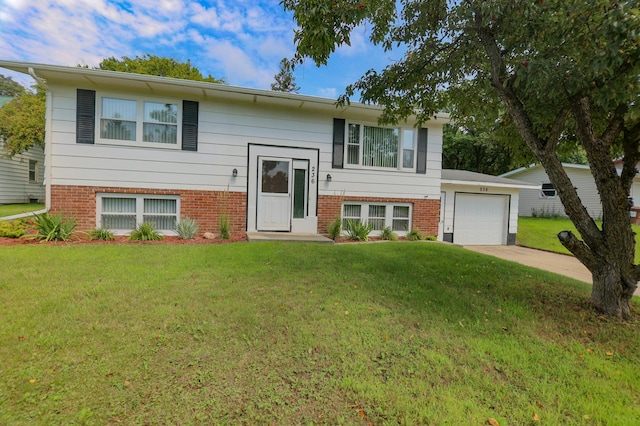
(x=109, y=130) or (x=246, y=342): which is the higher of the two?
(x=109, y=130)

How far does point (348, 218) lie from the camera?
30.7ft

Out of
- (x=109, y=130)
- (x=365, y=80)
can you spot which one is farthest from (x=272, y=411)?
(x=109, y=130)

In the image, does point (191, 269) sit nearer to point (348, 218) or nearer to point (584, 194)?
point (348, 218)

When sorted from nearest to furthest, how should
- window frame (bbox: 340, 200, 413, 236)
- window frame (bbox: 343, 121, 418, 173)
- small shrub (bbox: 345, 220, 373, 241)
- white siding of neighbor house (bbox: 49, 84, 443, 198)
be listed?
white siding of neighbor house (bbox: 49, 84, 443, 198), small shrub (bbox: 345, 220, 373, 241), window frame (bbox: 343, 121, 418, 173), window frame (bbox: 340, 200, 413, 236)

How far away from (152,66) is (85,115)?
15350 mm

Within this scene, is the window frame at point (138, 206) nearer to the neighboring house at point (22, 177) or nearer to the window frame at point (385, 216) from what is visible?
the window frame at point (385, 216)

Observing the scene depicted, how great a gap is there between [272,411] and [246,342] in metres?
0.85

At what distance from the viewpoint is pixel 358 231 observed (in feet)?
28.6

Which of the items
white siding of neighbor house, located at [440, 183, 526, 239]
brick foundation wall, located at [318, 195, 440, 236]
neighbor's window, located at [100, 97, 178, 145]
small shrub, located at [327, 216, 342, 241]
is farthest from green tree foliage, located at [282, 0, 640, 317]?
white siding of neighbor house, located at [440, 183, 526, 239]

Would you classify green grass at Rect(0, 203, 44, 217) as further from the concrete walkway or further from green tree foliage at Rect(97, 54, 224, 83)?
green tree foliage at Rect(97, 54, 224, 83)

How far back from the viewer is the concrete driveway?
7.18 meters

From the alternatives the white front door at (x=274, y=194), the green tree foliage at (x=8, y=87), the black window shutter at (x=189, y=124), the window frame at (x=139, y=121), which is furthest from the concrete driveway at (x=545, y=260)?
the green tree foliage at (x=8, y=87)

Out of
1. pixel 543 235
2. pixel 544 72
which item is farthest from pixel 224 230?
pixel 543 235

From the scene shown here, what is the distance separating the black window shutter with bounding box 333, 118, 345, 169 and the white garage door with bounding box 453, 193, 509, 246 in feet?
16.6
